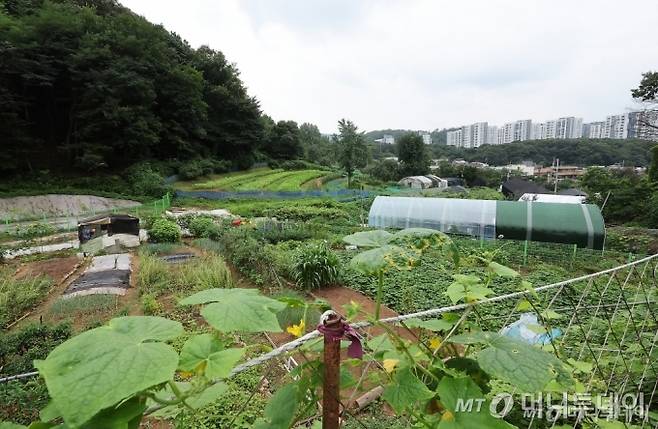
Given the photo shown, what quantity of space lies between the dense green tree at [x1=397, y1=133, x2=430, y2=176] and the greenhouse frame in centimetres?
3169

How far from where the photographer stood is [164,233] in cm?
1023

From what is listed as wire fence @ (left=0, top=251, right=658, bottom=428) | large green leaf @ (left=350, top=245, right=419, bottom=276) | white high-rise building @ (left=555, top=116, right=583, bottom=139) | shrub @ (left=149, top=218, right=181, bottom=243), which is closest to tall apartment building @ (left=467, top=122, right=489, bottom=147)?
white high-rise building @ (left=555, top=116, right=583, bottom=139)

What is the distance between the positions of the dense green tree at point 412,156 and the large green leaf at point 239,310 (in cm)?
4326

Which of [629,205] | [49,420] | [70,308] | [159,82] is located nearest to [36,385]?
[70,308]

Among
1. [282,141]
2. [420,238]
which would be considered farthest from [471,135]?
[420,238]

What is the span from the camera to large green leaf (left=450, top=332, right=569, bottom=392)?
67 centimetres

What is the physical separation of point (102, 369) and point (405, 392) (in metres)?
0.58

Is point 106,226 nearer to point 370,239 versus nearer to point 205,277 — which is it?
point 205,277

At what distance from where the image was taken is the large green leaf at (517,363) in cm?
67

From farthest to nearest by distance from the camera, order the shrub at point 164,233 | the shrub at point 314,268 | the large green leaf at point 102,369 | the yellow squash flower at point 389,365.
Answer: the shrub at point 164,233 < the shrub at point 314,268 < the yellow squash flower at point 389,365 < the large green leaf at point 102,369

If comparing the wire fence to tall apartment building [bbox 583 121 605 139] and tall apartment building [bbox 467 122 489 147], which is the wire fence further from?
tall apartment building [bbox 467 122 489 147]

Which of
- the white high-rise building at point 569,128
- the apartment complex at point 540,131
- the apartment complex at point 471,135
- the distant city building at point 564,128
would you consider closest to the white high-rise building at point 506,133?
the apartment complex at point 540,131

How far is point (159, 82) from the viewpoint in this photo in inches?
1000

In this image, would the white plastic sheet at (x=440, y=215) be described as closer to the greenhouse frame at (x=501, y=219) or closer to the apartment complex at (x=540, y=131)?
the greenhouse frame at (x=501, y=219)
